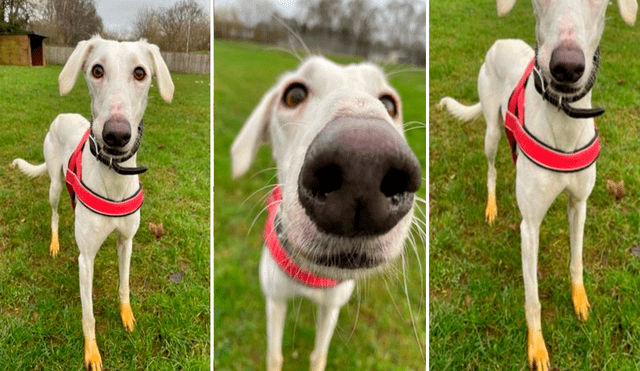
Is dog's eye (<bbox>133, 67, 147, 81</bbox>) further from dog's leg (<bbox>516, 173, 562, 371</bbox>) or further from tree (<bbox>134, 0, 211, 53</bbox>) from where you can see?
dog's leg (<bbox>516, 173, 562, 371</bbox>)

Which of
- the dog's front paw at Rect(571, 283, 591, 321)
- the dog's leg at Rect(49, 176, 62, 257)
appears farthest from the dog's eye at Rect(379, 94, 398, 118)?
the dog's leg at Rect(49, 176, 62, 257)

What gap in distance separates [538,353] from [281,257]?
1.12 m

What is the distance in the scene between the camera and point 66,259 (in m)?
1.76

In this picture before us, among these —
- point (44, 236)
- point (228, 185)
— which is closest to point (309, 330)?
point (228, 185)

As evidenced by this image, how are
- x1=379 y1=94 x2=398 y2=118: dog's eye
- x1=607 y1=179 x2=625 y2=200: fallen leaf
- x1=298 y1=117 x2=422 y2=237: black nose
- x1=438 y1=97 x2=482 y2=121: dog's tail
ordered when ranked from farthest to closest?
x1=438 y1=97 x2=482 y2=121: dog's tail, x1=607 y1=179 x2=625 y2=200: fallen leaf, x1=379 y1=94 x2=398 y2=118: dog's eye, x1=298 y1=117 x2=422 y2=237: black nose

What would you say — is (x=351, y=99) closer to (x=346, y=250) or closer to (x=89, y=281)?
(x=346, y=250)

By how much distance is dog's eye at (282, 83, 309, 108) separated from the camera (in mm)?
1003

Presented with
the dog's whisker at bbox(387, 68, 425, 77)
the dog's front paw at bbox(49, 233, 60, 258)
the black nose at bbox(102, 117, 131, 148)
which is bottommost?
the dog's front paw at bbox(49, 233, 60, 258)

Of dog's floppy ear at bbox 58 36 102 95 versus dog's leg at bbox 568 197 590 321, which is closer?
dog's floppy ear at bbox 58 36 102 95

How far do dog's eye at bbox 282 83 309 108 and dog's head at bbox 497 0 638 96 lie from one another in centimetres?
71

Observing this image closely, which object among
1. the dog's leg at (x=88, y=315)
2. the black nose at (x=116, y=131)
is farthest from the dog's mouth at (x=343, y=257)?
the dog's leg at (x=88, y=315)

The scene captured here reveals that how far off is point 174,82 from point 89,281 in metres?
0.78

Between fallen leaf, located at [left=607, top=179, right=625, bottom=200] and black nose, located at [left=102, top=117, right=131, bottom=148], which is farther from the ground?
black nose, located at [left=102, top=117, right=131, bottom=148]

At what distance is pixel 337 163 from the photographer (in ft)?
2.51
